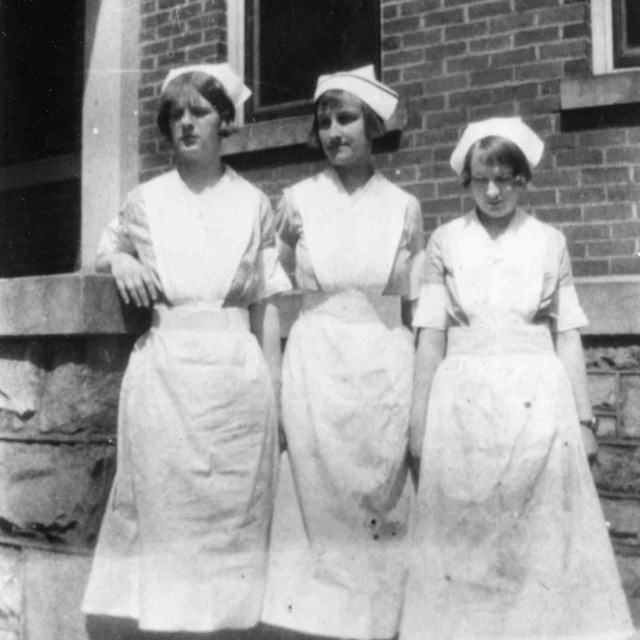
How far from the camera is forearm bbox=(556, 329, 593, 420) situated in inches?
125

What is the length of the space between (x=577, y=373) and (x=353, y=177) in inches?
38.8

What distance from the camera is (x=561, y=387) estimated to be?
3.12m

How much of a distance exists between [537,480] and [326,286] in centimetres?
91

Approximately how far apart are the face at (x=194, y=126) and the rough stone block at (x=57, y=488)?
0.98 metres

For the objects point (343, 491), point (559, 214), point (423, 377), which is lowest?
point (343, 491)

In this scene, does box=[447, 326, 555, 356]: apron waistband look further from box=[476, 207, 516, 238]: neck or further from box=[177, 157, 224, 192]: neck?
box=[177, 157, 224, 192]: neck

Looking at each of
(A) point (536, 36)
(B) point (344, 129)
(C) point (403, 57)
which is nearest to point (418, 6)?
(C) point (403, 57)

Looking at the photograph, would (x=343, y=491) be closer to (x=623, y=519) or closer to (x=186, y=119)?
(x=623, y=519)

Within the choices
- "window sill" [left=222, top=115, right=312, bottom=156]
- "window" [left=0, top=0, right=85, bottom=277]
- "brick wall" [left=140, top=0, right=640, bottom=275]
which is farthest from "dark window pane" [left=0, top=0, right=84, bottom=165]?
"brick wall" [left=140, top=0, right=640, bottom=275]

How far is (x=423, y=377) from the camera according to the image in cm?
325

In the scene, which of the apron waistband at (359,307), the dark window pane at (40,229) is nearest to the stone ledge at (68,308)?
the apron waistband at (359,307)

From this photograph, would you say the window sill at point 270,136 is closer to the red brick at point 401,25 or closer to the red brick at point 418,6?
the red brick at point 401,25

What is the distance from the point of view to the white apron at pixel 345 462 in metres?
3.23

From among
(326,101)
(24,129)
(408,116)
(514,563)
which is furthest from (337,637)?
(24,129)
